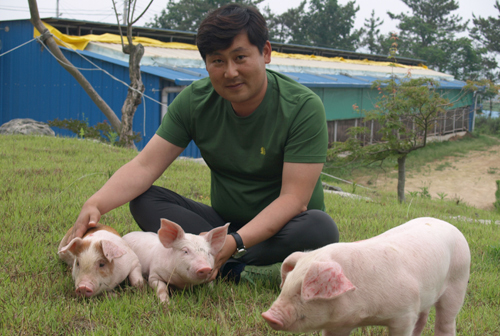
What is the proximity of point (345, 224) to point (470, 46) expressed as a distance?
3156 cm

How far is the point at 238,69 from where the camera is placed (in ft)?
7.99

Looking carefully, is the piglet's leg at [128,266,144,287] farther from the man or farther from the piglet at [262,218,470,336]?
the piglet at [262,218,470,336]

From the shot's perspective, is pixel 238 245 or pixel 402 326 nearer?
pixel 402 326

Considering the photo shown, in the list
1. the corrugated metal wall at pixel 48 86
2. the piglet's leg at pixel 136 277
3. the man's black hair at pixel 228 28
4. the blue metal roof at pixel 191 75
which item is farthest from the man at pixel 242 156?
the corrugated metal wall at pixel 48 86

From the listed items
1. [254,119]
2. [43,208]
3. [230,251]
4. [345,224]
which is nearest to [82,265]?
[230,251]

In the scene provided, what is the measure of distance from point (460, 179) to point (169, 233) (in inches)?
544

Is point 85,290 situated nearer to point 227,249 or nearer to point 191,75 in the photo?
point 227,249

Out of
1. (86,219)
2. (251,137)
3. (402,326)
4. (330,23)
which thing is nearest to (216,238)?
(251,137)

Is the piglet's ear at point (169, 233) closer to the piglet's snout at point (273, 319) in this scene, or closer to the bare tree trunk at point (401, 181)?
the piglet's snout at point (273, 319)

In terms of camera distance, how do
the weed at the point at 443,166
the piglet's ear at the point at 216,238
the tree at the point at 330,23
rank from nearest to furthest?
the piglet's ear at the point at 216,238 < the weed at the point at 443,166 < the tree at the point at 330,23

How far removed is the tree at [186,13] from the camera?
2977 cm

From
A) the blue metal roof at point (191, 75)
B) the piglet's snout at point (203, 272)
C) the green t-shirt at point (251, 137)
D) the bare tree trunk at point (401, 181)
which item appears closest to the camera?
the piglet's snout at point (203, 272)

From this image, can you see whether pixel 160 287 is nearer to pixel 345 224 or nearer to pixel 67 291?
pixel 67 291

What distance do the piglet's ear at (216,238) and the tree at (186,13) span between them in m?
28.8
